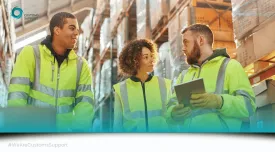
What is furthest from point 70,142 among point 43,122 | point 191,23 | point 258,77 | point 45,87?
point 258,77

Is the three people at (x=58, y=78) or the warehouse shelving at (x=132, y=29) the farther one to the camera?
the warehouse shelving at (x=132, y=29)

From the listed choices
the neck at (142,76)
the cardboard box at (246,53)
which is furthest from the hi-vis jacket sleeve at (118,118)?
the cardboard box at (246,53)

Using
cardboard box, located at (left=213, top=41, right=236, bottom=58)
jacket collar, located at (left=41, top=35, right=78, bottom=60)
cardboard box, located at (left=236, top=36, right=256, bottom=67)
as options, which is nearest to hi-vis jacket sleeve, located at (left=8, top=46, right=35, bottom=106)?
jacket collar, located at (left=41, top=35, right=78, bottom=60)

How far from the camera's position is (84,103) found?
3.06m

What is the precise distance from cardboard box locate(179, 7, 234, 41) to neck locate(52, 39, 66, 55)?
3.35 feet

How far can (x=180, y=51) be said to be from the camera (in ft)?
10.2

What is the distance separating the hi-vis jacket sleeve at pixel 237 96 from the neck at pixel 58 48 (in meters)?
1.36

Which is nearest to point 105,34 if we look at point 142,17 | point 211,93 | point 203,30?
point 142,17

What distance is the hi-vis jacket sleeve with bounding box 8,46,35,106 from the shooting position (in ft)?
9.79

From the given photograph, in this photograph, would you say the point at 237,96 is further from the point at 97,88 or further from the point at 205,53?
the point at 97,88

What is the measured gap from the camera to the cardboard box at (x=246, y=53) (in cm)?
310

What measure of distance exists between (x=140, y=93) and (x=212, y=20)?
85cm

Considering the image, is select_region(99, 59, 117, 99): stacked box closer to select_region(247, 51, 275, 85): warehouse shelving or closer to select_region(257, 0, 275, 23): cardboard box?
select_region(247, 51, 275, 85): warehouse shelving

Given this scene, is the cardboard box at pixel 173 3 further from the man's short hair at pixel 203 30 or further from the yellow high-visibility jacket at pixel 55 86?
the yellow high-visibility jacket at pixel 55 86
